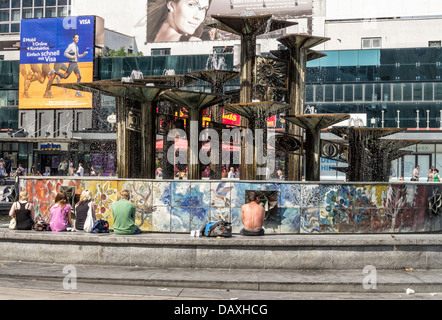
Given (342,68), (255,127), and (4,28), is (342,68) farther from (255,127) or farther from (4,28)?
(4,28)

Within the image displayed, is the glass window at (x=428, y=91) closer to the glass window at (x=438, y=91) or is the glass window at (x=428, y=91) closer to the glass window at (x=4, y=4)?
the glass window at (x=438, y=91)

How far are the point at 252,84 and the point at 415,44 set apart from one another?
47.6 metres

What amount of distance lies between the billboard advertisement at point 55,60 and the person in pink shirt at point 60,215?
4934 cm

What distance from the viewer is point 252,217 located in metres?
12.4

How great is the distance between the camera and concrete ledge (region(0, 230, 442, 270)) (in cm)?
1160

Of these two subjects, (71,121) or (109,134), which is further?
(71,121)

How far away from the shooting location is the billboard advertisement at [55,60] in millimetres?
61219

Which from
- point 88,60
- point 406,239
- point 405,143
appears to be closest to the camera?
point 406,239

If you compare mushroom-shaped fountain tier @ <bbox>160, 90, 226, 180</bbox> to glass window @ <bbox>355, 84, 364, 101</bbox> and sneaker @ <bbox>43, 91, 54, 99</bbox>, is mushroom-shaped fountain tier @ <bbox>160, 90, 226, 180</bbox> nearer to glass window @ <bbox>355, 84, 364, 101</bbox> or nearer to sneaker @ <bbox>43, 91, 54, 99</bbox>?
glass window @ <bbox>355, 84, 364, 101</bbox>

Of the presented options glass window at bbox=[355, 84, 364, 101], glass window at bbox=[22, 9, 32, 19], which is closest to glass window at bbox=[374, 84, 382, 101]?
glass window at bbox=[355, 84, 364, 101]

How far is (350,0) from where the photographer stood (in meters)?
63.5
